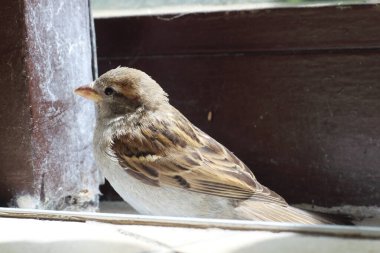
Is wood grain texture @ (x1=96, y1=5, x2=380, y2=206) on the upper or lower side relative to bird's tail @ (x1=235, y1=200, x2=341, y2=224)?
upper

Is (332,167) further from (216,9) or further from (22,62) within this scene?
(22,62)

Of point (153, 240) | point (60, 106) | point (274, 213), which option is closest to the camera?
point (153, 240)

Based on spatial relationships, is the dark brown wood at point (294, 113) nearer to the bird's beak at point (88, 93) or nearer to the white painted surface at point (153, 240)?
the bird's beak at point (88, 93)

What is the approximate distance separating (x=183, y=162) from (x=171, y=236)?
0.64m

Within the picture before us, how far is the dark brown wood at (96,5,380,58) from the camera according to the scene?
7.31 feet

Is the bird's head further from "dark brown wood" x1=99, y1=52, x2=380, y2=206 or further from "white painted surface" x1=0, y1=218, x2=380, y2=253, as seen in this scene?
"white painted surface" x1=0, y1=218, x2=380, y2=253

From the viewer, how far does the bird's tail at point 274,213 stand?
1981 mm

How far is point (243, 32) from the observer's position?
2.35m

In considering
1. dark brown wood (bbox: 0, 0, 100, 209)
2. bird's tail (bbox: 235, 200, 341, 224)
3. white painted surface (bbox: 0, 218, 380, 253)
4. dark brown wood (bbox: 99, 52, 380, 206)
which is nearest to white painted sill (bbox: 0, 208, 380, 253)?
white painted surface (bbox: 0, 218, 380, 253)

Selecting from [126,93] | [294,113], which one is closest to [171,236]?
[126,93]

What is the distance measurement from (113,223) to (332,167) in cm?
107

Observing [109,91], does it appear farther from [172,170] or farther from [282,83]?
[282,83]

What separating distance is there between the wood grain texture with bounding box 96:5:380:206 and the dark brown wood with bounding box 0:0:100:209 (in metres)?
0.32

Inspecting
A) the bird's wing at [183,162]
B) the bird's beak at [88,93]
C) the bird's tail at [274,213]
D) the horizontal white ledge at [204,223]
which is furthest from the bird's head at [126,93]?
the horizontal white ledge at [204,223]
